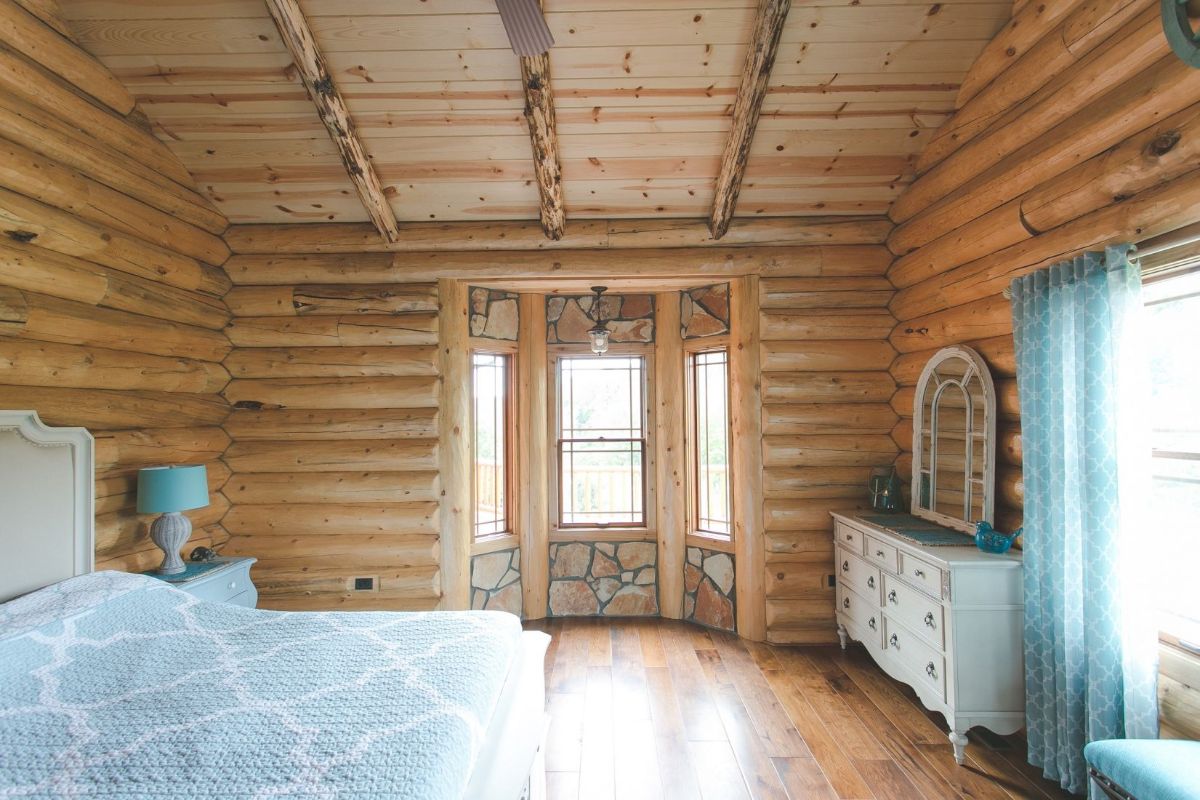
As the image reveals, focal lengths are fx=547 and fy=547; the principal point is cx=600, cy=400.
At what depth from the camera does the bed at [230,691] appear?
142 centimetres

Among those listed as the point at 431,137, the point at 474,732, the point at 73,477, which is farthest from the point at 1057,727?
the point at 73,477

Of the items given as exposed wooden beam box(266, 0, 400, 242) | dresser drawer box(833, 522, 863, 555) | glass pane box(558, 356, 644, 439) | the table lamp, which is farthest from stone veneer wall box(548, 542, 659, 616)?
exposed wooden beam box(266, 0, 400, 242)

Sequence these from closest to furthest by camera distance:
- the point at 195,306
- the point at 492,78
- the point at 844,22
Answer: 1. the point at 844,22
2. the point at 492,78
3. the point at 195,306

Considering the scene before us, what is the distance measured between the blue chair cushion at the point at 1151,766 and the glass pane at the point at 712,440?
2.74 meters

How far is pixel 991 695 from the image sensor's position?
278 cm

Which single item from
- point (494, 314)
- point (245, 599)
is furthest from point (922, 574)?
point (245, 599)

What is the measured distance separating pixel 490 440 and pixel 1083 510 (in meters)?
3.96

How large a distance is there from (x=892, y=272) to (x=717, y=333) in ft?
4.54

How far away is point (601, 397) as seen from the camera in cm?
507

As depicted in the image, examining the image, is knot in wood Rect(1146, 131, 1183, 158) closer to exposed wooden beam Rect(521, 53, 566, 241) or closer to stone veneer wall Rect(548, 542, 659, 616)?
exposed wooden beam Rect(521, 53, 566, 241)

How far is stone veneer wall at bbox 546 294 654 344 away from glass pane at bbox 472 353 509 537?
0.57 metres

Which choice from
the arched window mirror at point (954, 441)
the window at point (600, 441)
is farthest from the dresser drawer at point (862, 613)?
the window at point (600, 441)

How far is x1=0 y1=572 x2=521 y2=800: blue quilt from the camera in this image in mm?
1402

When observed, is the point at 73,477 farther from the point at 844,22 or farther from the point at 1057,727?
the point at 1057,727
